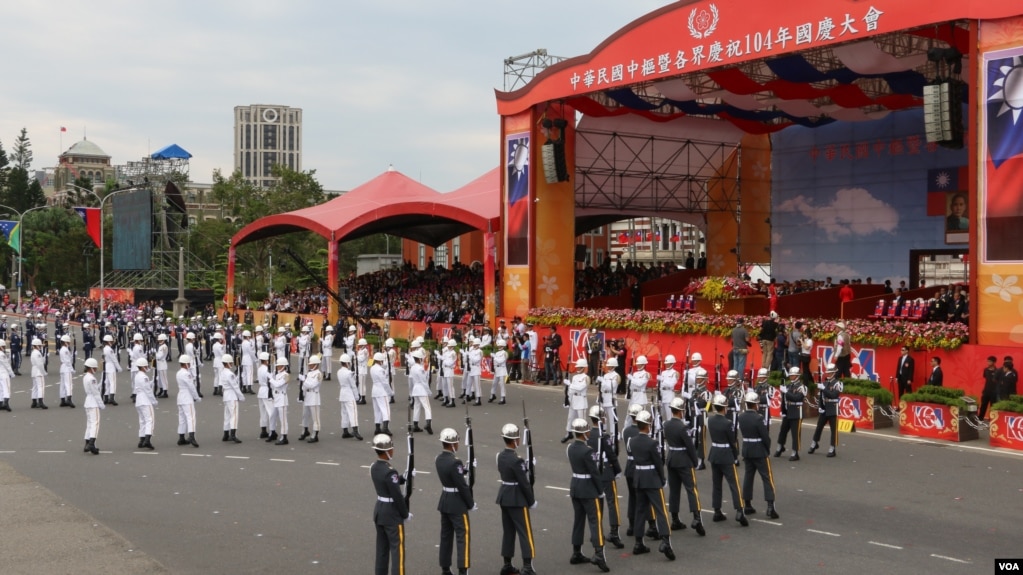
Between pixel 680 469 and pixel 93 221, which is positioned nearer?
pixel 680 469

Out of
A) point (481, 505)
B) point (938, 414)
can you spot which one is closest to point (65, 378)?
point (481, 505)

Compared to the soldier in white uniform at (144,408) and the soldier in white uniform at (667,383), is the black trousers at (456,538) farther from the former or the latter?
the soldier in white uniform at (144,408)

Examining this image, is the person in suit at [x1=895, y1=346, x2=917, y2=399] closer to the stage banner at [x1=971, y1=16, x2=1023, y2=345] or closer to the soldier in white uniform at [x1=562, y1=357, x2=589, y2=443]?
the stage banner at [x1=971, y1=16, x2=1023, y2=345]

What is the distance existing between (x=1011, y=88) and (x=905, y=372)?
560 centimetres

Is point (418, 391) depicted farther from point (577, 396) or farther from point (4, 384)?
point (4, 384)

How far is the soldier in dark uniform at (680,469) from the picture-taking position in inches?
434

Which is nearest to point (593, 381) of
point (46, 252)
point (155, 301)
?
point (155, 301)

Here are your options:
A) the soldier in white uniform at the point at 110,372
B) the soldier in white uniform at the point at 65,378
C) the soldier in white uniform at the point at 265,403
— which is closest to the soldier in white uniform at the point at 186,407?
the soldier in white uniform at the point at 265,403

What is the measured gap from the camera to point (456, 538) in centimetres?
947

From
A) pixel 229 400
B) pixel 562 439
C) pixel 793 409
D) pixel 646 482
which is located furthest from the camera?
pixel 229 400

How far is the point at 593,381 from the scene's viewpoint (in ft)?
84.4

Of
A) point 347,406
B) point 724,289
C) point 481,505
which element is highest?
point 724,289

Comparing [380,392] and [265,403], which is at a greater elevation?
[380,392]

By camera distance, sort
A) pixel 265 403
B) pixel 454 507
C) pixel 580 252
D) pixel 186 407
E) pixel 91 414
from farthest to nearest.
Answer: pixel 580 252 → pixel 265 403 → pixel 186 407 → pixel 91 414 → pixel 454 507
